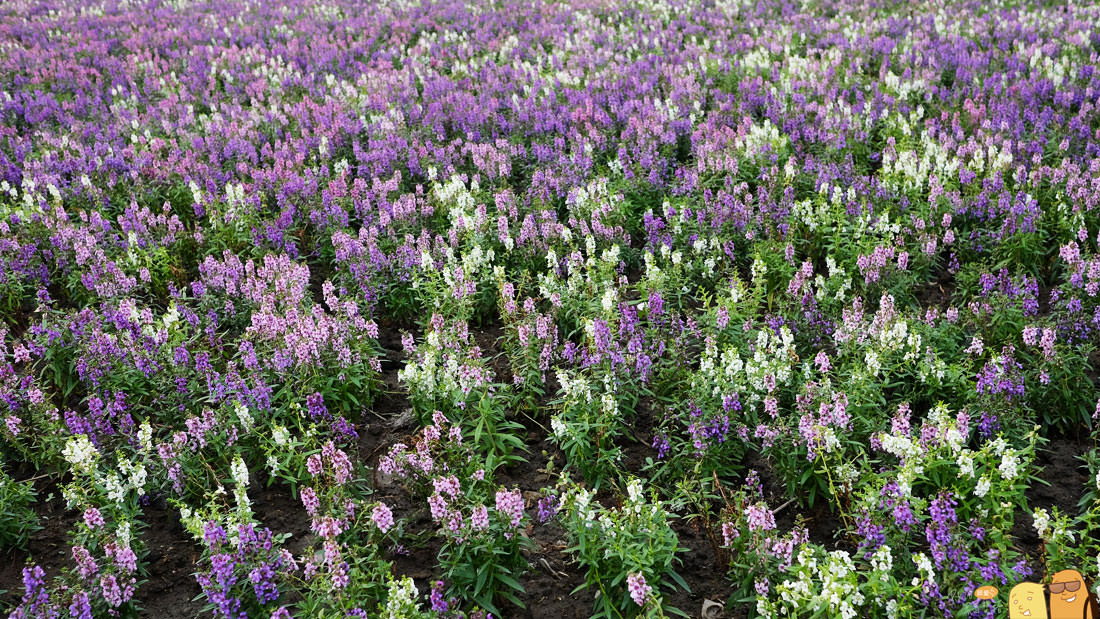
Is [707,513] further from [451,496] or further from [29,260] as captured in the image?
[29,260]

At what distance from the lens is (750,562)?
4.79m

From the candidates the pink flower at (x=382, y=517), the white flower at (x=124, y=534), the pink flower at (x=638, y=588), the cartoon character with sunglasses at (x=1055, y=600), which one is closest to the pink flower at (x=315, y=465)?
the pink flower at (x=382, y=517)

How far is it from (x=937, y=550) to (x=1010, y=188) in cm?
643

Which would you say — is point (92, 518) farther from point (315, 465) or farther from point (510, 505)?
point (510, 505)

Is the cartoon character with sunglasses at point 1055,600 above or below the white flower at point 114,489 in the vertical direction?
below

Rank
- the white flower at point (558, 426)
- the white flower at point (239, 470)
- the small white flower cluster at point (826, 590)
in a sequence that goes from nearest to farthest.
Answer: the small white flower cluster at point (826, 590) → the white flower at point (239, 470) → the white flower at point (558, 426)

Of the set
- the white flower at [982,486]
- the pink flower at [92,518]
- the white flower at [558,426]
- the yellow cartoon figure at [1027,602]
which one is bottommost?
the white flower at [982,486]

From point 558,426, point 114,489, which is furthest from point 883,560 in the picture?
point 114,489

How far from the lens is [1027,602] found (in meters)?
3.85

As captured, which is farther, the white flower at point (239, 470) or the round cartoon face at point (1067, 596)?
the white flower at point (239, 470)

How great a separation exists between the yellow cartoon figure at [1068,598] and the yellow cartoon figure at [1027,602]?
0.09 m

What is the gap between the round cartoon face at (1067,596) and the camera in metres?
3.83

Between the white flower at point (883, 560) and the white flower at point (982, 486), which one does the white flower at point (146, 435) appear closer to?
the white flower at point (883, 560)

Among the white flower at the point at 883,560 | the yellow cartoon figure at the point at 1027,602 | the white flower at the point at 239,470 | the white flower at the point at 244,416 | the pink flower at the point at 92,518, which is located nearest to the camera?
the yellow cartoon figure at the point at 1027,602
